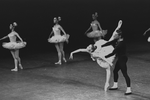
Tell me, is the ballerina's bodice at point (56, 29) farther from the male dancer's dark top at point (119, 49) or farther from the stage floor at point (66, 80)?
the male dancer's dark top at point (119, 49)

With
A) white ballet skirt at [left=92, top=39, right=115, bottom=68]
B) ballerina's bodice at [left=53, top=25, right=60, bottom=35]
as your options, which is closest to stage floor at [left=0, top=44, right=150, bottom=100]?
white ballet skirt at [left=92, top=39, right=115, bottom=68]

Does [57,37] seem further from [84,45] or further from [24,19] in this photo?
[24,19]

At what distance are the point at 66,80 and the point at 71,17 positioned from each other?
13999 mm

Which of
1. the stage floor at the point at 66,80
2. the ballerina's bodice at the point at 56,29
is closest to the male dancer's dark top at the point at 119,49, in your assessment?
the stage floor at the point at 66,80

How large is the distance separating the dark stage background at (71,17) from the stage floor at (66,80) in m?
4.21

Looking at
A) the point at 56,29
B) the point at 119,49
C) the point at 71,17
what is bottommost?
the point at 71,17

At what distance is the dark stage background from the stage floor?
4.21 metres

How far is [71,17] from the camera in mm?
26266

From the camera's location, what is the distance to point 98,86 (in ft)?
38.5

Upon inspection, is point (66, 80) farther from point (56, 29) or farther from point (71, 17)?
point (71, 17)

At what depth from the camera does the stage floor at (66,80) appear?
10.9 m

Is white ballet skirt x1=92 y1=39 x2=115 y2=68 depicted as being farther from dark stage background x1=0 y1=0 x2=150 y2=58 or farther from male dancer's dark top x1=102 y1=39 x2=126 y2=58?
dark stage background x1=0 y1=0 x2=150 y2=58

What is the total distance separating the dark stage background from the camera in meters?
22.1

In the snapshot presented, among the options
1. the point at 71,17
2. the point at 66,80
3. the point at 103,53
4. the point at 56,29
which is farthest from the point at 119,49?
the point at 71,17
